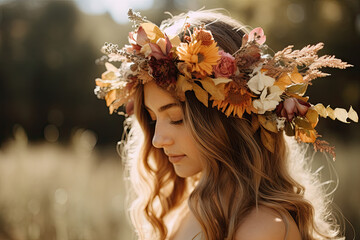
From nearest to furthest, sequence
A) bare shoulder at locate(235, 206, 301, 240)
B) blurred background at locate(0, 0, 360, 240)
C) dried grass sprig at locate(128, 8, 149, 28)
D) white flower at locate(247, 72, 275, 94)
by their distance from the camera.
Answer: bare shoulder at locate(235, 206, 301, 240) → white flower at locate(247, 72, 275, 94) → dried grass sprig at locate(128, 8, 149, 28) → blurred background at locate(0, 0, 360, 240)

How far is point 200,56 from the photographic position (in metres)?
1.91

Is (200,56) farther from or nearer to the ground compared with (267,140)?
farther from the ground

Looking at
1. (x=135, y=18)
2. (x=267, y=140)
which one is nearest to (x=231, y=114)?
(x=267, y=140)

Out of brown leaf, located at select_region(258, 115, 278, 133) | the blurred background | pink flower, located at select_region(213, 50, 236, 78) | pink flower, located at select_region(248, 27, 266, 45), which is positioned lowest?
the blurred background

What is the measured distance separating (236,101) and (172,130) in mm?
357

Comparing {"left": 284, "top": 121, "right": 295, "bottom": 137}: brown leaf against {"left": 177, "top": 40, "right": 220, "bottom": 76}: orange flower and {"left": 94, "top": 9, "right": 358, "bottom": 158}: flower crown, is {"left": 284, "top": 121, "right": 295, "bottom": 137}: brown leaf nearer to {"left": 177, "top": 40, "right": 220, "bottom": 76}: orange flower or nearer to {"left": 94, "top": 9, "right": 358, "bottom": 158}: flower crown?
{"left": 94, "top": 9, "right": 358, "bottom": 158}: flower crown

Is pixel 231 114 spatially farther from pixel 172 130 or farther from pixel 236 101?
pixel 172 130

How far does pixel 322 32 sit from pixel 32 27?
10015 millimetres

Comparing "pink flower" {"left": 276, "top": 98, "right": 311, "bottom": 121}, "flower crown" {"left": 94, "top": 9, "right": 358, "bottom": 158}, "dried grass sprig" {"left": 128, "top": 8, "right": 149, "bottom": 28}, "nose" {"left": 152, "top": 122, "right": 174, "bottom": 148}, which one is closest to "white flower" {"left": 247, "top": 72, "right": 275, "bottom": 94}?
"flower crown" {"left": 94, "top": 9, "right": 358, "bottom": 158}

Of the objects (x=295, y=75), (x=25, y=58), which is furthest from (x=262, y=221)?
(x=25, y=58)

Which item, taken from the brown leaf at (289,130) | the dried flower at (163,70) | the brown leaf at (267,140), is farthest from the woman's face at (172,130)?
the brown leaf at (289,130)

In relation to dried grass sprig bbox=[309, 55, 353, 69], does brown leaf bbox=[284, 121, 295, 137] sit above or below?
below

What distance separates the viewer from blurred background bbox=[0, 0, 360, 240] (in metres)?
4.52

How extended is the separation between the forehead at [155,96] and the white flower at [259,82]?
38 cm
